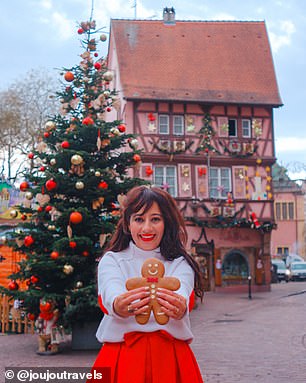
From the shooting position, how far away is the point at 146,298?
2.85 metres

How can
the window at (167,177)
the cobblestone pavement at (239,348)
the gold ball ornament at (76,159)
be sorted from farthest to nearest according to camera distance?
the window at (167,177) → the gold ball ornament at (76,159) → the cobblestone pavement at (239,348)

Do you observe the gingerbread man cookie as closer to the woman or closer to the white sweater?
the woman

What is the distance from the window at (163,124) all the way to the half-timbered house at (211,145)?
47 mm

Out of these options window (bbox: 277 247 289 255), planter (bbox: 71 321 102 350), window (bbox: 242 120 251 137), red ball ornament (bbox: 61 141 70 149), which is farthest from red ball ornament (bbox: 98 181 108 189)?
window (bbox: 277 247 289 255)

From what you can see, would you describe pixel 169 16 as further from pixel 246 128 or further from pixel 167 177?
→ pixel 167 177

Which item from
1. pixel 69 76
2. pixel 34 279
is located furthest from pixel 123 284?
pixel 69 76

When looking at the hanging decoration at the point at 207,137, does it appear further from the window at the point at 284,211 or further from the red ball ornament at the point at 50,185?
the window at the point at 284,211

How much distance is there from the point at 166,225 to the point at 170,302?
65 centimetres

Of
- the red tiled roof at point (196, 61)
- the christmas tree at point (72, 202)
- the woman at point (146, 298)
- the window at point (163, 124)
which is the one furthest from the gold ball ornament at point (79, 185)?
the window at point (163, 124)

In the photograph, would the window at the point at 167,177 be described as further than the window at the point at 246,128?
No

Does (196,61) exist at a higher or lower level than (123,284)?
higher

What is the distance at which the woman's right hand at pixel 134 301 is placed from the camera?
2.85 metres

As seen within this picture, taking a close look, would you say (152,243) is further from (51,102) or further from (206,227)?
(51,102)

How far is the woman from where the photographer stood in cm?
296
